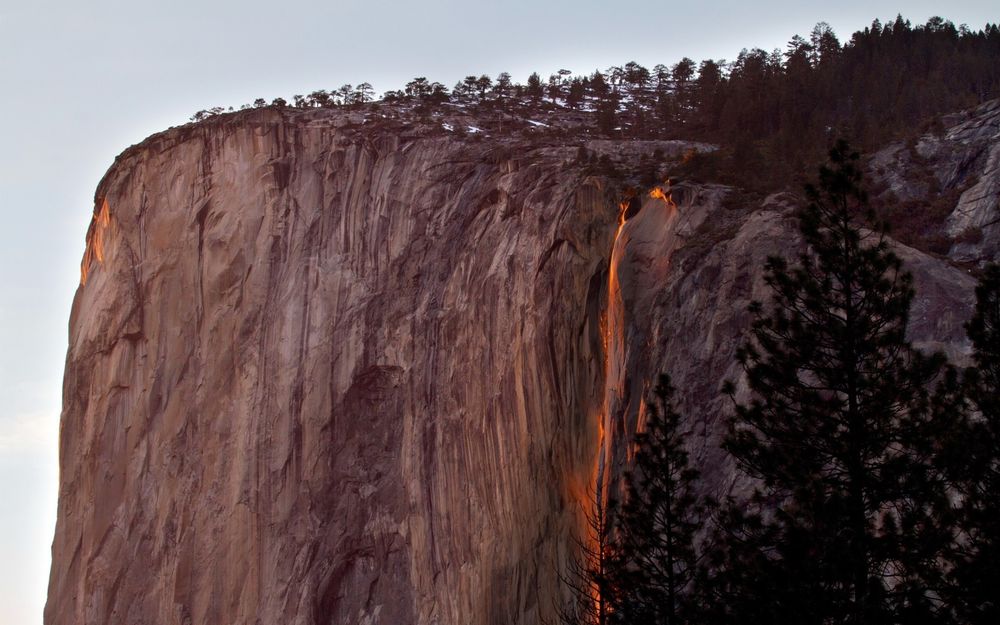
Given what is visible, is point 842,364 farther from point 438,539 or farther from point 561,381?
point 438,539

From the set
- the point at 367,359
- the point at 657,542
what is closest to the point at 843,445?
the point at 657,542

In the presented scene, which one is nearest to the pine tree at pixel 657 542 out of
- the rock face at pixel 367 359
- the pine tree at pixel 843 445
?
the pine tree at pixel 843 445

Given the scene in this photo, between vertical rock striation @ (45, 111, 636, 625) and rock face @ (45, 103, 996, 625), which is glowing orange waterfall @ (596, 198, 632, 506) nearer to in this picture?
rock face @ (45, 103, 996, 625)

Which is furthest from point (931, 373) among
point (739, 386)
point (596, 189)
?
point (596, 189)

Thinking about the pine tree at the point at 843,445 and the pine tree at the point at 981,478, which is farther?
the pine tree at the point at 843,445

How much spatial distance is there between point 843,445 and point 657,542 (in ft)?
16.5

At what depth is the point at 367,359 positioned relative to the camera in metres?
44.7

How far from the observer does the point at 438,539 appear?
1564 inches

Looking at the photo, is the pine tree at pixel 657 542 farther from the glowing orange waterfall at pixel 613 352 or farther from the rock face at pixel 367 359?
the glowing orange waterfall at pixel 613 352

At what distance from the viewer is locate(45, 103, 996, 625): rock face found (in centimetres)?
3550

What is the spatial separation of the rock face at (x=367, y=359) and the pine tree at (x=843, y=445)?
9682 millimetres

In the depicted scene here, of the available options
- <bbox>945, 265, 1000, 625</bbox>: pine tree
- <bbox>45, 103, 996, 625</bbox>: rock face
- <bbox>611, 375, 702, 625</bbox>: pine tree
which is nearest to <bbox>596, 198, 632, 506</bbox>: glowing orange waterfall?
<bbox>45, 103, 996, 625</bbox>: rock face

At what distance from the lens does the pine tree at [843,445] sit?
1614 cm

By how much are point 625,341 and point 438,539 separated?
10088 millimetres
